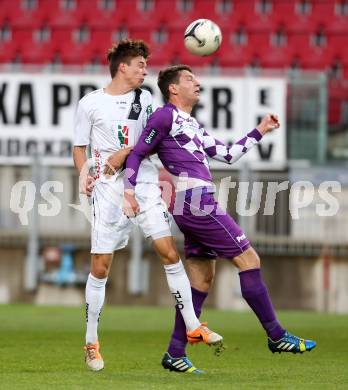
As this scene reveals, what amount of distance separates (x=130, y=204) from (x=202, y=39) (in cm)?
136

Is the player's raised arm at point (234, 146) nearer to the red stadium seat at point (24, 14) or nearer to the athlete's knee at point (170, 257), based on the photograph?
the athlete's knee at point (170, 257)

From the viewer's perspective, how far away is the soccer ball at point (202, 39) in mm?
7344

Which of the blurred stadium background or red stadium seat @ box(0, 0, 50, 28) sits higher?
red stadium seat @ box(0, 0, 50, 28)

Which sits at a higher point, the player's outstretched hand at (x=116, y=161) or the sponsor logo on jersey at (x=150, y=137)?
the sponsor logo on jersey at (x=150, y=137)

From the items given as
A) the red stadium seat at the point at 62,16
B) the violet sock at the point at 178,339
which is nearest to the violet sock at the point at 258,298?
the violet sock at the point at 178,339

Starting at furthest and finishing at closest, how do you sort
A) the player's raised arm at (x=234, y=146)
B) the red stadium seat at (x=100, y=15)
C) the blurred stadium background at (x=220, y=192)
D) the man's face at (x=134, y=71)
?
1. the red stadium seat at (x=100, y=15)
2. the blurred stadium background at (x=220, y=192)
3. the man's face at (x=134, y=71)
4. the player's raised arm at (x=234, y=146)

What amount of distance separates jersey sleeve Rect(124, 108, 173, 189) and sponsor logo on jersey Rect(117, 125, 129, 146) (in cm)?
28

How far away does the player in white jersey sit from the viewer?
6938 mm

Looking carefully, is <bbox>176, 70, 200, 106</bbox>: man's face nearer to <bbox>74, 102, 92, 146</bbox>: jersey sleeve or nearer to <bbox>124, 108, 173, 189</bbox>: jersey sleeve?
<bbox>124, 108, 173, 189</bbox>: jersey sleeve

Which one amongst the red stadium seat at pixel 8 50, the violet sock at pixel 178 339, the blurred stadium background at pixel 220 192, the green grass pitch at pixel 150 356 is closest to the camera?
the green grass pitch at pixel 150 356

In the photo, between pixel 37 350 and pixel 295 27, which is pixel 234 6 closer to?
pixel 295 27

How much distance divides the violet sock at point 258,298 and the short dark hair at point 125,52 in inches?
61.5

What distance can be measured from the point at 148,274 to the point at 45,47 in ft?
37.8

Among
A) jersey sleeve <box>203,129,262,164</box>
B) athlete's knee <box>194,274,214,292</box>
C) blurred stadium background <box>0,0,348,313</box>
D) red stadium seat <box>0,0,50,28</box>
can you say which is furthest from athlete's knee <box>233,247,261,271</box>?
red stadium seat <box>0,0,50,28</box>
